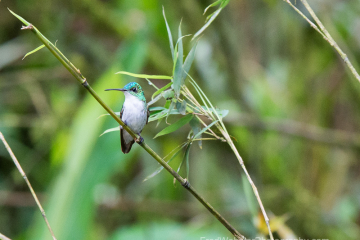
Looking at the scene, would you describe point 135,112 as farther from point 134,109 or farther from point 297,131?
point 297,131

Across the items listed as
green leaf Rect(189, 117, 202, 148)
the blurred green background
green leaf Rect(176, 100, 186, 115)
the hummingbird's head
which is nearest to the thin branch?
the blurred green background

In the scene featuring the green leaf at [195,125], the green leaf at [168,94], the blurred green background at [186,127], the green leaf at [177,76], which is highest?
the green leaf at [177,76]

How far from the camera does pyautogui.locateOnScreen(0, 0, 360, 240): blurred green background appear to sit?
93.8 inches


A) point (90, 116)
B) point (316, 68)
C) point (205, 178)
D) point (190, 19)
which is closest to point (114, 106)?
point (90, 116)

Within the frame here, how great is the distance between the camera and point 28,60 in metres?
3.70

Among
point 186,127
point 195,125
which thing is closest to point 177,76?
point 195,125

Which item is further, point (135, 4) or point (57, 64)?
point (57, 64)

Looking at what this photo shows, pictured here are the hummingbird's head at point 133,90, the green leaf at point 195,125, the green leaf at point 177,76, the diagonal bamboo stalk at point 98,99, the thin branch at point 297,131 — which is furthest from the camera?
the thin branch at point 297,131

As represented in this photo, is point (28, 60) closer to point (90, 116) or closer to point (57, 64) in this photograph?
point (57, 64)

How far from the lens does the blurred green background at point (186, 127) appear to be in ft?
7.82

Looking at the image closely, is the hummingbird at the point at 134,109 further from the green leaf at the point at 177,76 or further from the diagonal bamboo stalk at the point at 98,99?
A: the green leaf at the point at 177,76

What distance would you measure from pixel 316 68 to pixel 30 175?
8.99ft

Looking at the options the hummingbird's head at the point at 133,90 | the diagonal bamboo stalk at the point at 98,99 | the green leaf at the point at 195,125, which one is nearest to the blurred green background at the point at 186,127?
the hummingbird's head at the point at 133,90

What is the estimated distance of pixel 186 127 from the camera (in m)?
3.06
